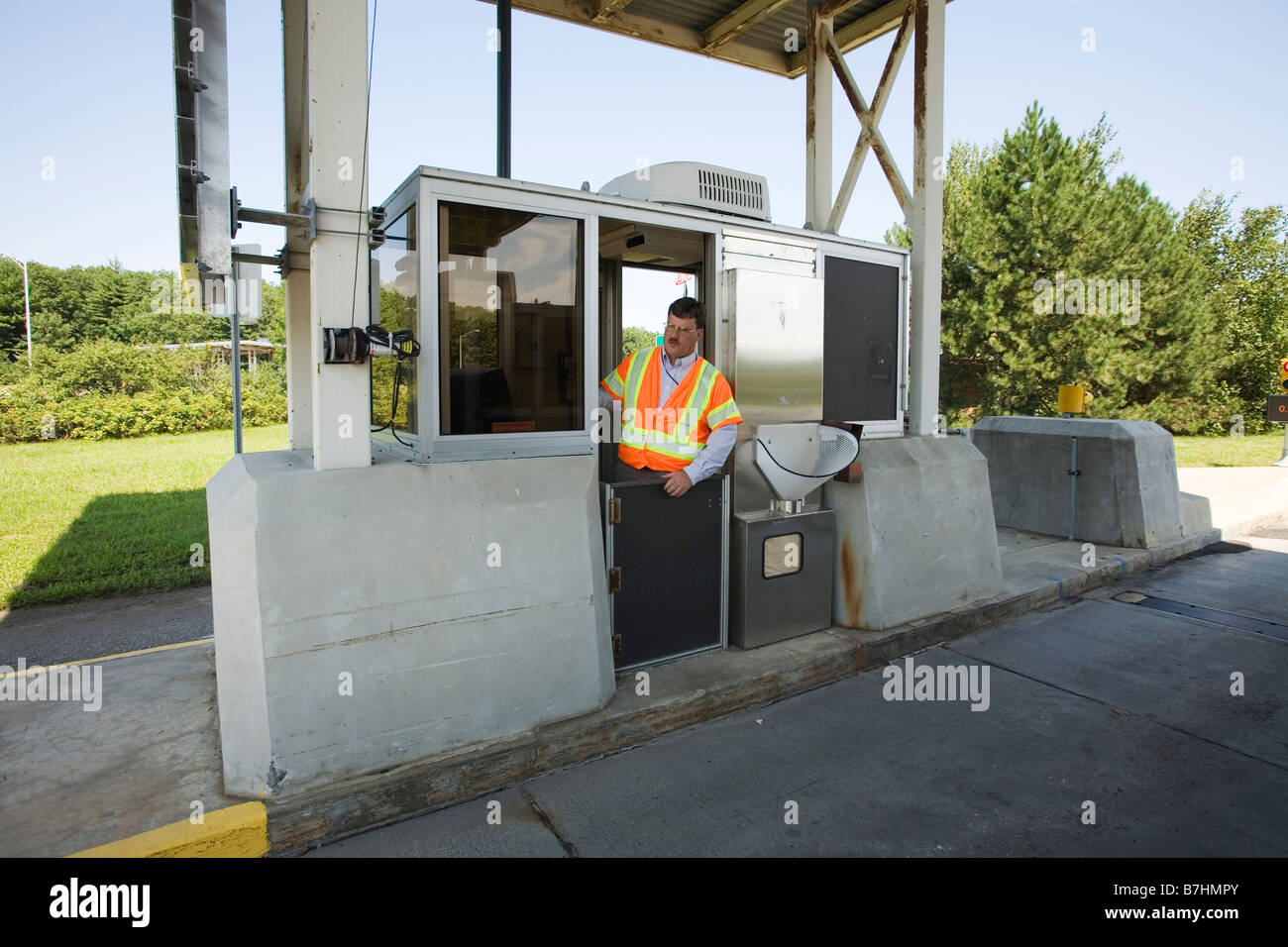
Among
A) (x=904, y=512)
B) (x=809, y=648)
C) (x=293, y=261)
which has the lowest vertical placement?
(x=809, y=648)

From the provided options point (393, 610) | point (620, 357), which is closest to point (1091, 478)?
point (620, 357)

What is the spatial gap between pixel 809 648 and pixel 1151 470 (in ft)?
18.4

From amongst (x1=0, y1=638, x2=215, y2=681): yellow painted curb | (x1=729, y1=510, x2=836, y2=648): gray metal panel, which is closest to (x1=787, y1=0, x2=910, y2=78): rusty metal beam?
(x1=729, y1=510, x2=836, y2=648): gray metal panel

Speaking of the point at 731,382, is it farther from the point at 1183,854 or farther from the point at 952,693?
the point at 1183,854

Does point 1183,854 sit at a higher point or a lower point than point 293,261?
lower

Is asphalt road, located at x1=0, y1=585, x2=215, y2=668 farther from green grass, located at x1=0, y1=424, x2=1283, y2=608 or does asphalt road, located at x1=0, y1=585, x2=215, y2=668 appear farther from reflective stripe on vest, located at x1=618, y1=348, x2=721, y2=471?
reflective stripe on vest, located at x1=618, y1=348, x2=721, y2=471

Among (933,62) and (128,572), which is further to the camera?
(128,572)

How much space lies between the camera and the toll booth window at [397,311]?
396 centimetres

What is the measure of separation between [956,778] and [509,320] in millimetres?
3239

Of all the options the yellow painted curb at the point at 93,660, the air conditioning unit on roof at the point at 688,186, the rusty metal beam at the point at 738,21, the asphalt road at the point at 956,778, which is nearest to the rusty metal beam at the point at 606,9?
the rusty metal beam at the point at 738,21

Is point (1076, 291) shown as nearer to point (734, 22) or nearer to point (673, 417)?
point (734, 22)

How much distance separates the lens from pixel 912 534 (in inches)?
221
